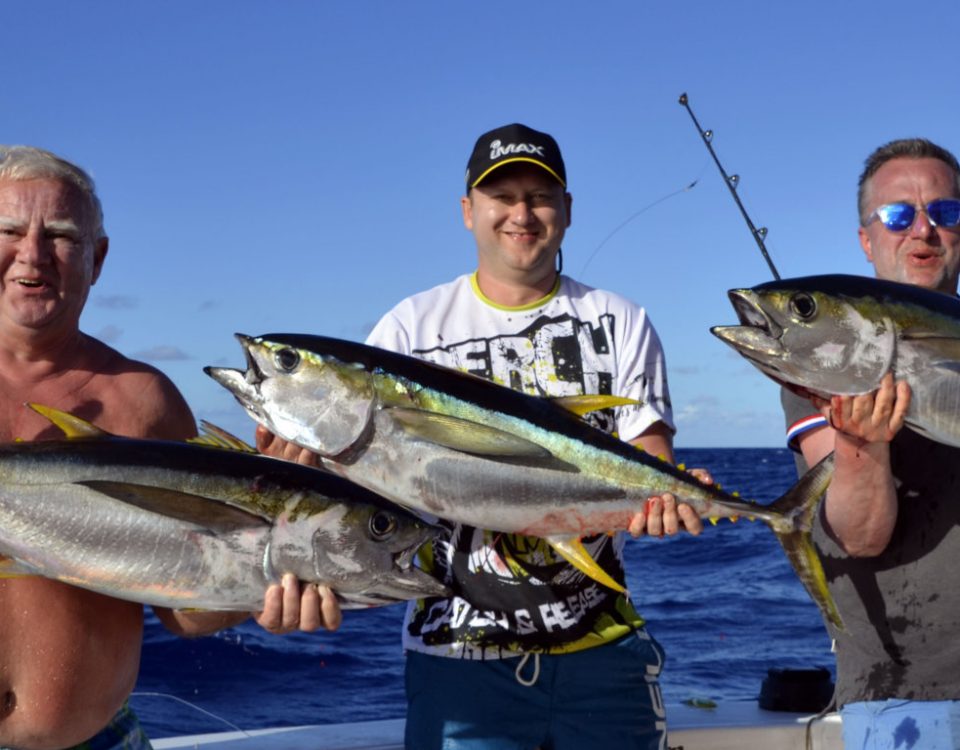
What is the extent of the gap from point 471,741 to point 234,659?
429 inches

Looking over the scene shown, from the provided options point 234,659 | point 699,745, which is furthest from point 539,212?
point 234,659

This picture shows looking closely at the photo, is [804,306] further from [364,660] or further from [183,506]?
[364,660]

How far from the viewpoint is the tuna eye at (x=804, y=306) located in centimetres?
311

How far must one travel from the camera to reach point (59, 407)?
10.8ft

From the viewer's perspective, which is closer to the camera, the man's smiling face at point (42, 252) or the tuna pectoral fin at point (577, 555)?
the man's smiling face at point (42, 252)

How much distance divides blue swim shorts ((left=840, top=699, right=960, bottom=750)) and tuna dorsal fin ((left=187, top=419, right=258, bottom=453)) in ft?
6.85

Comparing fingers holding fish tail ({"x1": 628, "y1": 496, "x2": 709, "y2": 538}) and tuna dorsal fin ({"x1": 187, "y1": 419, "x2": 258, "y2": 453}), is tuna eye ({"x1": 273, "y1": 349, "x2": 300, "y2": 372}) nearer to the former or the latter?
tuna dorsal fin ({"x1": 187, "y1": 419, "x2": 258, "y2": 453})

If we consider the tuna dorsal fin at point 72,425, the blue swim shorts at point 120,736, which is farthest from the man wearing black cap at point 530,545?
the tuna dorsal fin at point 72,425

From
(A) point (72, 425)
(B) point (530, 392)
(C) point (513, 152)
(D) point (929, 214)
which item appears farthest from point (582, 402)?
(A) point (72, 425)

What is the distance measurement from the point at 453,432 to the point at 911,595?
1.54m

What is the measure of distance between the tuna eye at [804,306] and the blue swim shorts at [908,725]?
127 centimetres

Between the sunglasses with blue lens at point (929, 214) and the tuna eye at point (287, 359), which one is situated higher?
the sunglasses with blue lens at point (929, 214)

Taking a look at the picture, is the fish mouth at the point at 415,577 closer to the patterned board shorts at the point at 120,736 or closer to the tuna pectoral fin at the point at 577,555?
the tuna pectoral fin at the point at 577,555

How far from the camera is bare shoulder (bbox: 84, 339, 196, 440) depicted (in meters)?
3.36
